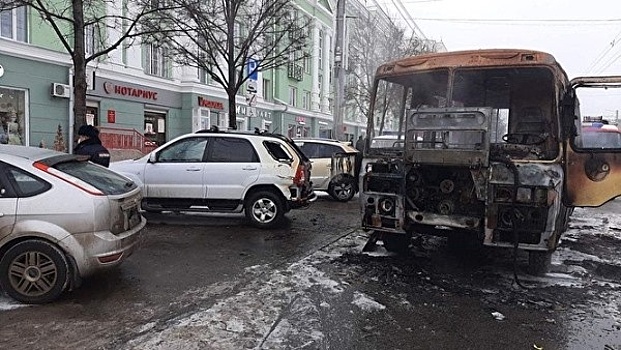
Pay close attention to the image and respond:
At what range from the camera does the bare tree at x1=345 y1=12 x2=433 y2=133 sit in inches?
1177

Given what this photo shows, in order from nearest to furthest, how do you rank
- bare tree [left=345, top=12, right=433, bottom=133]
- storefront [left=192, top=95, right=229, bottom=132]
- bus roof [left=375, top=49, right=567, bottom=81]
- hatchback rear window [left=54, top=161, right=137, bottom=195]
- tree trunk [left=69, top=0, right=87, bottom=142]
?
hatchback rear window [left=54, top=161, right=137, bottom=195] → bus roof [left=375, top=49, right=567, bottom=81] → tree trunk [left=69, top=0, right=87, bottom=142] → storefront [left=192, top=95, right=229, bottom=132] → bare tree [left=345, top=12, right=433, bottom=133]

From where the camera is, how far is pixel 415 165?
581cm

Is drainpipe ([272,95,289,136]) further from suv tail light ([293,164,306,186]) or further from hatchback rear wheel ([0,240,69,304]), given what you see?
hatchback rear wheel ([0,240,69,304])

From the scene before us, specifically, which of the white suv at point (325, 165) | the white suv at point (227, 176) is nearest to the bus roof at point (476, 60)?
the white suv at point (227, 176)

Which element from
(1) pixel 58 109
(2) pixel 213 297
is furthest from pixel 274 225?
(1) pixel 58 109

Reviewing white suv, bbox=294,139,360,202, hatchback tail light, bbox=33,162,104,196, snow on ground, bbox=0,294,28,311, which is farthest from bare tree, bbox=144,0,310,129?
snow on ground, bbox=0,294,28,311

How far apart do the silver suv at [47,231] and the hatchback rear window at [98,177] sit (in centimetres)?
15

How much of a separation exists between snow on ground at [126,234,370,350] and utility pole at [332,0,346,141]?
1519cm

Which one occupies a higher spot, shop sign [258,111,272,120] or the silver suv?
shop sign [258,111,272,120]

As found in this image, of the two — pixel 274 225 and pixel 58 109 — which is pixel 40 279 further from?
pixel 58 109

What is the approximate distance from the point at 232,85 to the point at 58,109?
7611mm

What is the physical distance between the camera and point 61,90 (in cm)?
1686

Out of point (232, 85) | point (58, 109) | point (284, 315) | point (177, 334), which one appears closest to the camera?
point (177, 334)

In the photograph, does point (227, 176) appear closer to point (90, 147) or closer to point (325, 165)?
point (90, 147)
